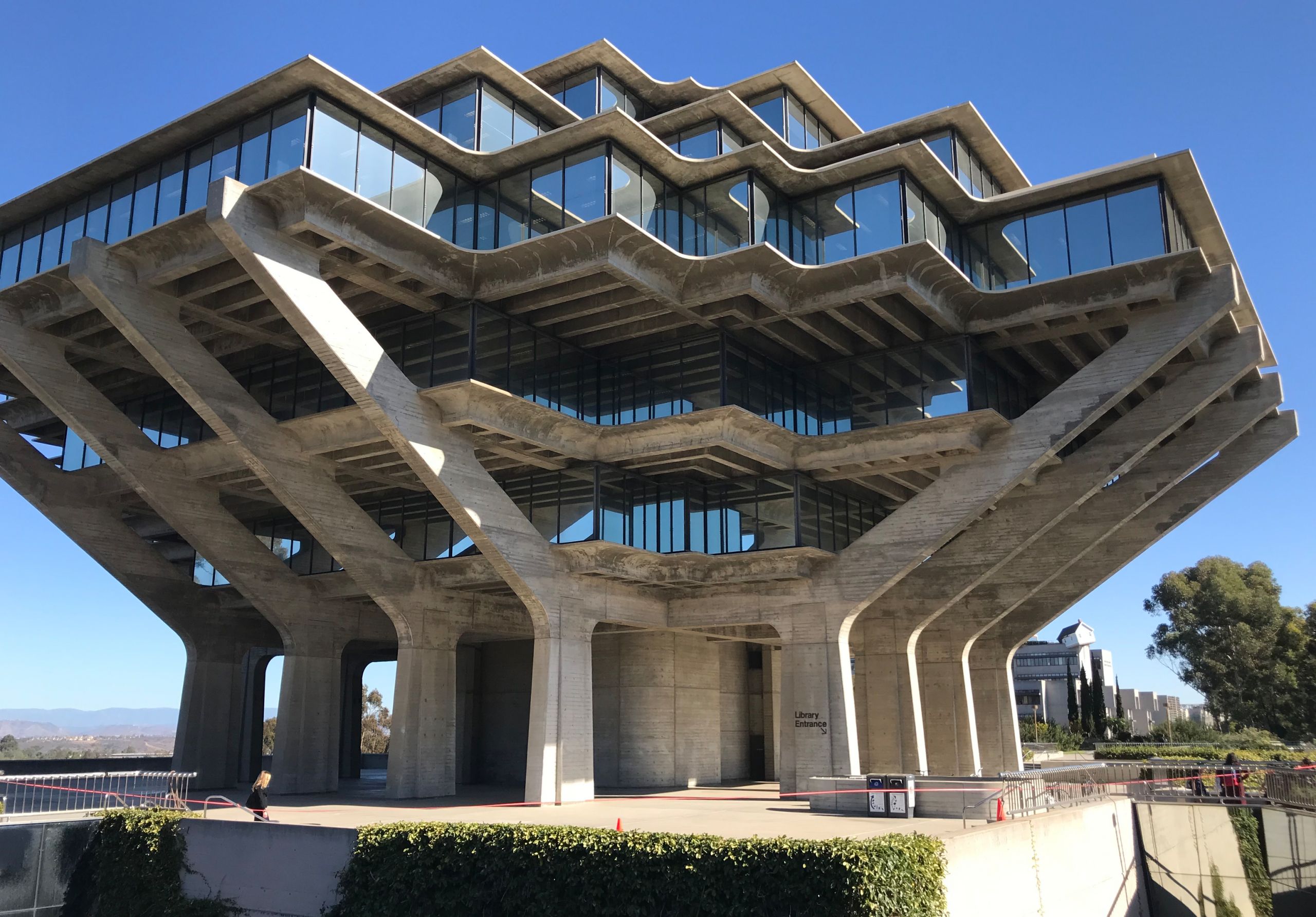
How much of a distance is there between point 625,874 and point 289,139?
19.3 m

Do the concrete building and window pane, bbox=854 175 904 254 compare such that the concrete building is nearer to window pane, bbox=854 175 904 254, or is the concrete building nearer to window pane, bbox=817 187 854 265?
window pane, bbox=854 175 904 254

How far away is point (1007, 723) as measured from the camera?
4691cm

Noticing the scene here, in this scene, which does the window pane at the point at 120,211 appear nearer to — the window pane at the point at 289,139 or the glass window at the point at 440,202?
the window pane at the point at 289,139

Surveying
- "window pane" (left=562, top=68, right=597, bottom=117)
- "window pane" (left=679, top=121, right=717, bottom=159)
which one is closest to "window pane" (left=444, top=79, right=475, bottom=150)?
"window pane" (left=562, top=68, right=597, bottom=117)

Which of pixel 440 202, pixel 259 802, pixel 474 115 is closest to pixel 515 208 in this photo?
pixel 440 202

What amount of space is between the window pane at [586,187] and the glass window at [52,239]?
15.5 metres

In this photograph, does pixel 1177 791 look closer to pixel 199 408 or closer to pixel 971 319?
pixel 971 319

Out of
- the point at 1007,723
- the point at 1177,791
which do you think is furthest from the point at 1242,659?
the point at 1177,791

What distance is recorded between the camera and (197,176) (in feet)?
95.1

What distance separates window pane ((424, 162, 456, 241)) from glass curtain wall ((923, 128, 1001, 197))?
14.2 m

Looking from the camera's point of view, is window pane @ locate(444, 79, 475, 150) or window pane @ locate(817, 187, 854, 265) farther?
window pane @ locate(817, 187, 854, 265)

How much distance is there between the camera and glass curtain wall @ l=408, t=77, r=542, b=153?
31516mm

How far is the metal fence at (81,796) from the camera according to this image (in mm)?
24688

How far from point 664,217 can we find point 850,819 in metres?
16.9
